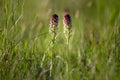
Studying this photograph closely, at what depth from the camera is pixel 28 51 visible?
4.11 meters

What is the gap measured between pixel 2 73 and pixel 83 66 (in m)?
0.71

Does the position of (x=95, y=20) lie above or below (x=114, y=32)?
above

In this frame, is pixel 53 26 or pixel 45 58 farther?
pixel 45 58

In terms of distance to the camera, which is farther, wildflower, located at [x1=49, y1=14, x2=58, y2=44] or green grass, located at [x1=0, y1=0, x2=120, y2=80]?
wildflower, located at [x1=49, y1=14, x2=58, y2=44]

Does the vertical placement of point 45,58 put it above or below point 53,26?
below

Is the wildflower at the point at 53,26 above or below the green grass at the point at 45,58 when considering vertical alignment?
above

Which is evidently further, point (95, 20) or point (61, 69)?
point (95, 20)

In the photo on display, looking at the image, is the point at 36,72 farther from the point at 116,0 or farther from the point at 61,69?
the point at 116,0

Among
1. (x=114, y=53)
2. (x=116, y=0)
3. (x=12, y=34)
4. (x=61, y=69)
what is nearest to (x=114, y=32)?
(x=114, y=53)

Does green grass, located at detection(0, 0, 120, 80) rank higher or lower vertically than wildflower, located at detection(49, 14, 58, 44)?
lower

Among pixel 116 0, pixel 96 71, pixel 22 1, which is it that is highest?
pixel 116 0

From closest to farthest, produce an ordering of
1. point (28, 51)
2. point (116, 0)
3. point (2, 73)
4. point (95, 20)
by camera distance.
Answer: point (2, 73), point (28, 51), point (116, 0), point (95, 20)

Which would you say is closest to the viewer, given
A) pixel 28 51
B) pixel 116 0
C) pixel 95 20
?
pixel 28 51

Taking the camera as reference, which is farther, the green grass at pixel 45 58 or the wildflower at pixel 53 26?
the wildflower at pixel 53 26
